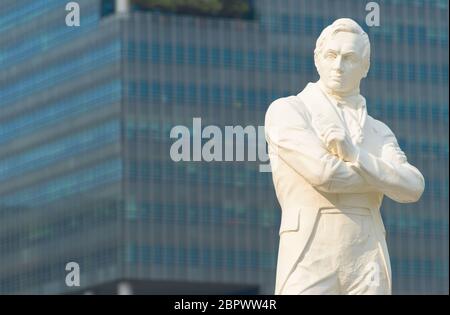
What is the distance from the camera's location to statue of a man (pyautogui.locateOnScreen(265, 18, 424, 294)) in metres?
22.7

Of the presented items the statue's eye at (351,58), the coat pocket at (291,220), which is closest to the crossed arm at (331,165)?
the coat pocket at (291,220)

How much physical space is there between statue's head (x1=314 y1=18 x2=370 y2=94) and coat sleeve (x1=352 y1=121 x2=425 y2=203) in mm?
969

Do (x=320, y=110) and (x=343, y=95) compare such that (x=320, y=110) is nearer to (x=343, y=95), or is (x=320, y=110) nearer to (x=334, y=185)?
(x=343, y=95)

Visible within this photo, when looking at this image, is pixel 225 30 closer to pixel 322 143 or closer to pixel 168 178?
pixel 168 178

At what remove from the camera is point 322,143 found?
2289 centimetres

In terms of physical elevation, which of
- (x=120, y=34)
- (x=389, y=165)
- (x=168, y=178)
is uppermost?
(x=120, y=34)

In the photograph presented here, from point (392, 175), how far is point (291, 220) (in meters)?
1.21

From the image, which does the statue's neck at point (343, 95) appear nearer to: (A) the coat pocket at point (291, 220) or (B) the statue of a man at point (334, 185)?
(B) the statue of a man at point (334, 185)

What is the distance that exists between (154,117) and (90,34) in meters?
7.09

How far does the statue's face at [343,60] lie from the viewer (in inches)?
922

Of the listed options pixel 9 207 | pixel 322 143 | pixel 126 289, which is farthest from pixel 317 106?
pixel 9 207

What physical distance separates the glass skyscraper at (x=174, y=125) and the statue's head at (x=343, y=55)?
99.0 m

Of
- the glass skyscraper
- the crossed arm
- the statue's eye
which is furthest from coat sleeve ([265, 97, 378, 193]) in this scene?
the glass skyscraper

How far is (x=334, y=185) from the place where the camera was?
890 inches
